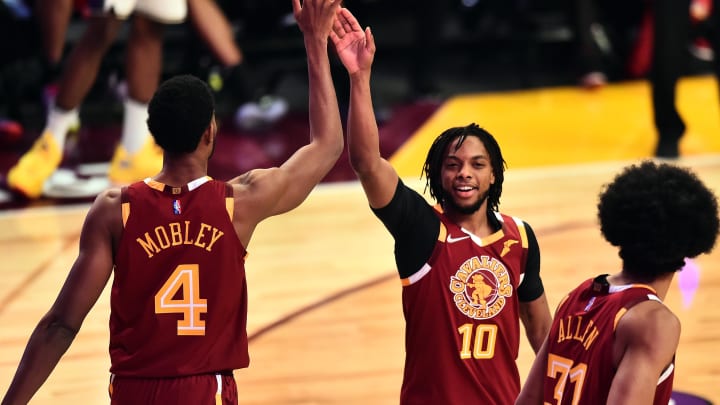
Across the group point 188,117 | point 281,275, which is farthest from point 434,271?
point 281,275

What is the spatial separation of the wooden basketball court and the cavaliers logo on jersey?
0.66 feet

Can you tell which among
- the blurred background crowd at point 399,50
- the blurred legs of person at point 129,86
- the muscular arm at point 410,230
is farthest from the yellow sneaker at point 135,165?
the muscular arm at point 410,230

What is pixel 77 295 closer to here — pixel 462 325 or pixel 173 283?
pixel 173 283

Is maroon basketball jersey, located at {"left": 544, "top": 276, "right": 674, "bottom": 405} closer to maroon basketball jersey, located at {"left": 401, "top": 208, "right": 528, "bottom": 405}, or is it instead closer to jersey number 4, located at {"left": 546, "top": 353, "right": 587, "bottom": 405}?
jersey number 4, located at {"left": 546, "top": 353, "right": 587, "bottom": 405}

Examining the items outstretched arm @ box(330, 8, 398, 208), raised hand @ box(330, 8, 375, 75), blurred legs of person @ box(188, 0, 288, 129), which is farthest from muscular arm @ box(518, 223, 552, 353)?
blurred legs of person @ box(188, 0, 288, 129)

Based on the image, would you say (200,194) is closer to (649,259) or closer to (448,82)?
(649,259)

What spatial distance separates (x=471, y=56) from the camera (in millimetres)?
10867

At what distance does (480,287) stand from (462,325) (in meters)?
0.11

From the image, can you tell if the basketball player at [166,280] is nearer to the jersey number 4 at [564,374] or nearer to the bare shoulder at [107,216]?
the bare shoulder at [107,216]

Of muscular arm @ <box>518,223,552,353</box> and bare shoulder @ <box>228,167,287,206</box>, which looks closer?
bare shoulder @ <box>228,167,287,206</box>

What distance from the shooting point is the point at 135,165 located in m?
7.29

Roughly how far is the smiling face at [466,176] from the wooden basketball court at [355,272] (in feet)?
1.60

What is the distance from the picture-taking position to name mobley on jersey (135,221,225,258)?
3203mm

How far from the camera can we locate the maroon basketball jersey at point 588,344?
2.70 m
